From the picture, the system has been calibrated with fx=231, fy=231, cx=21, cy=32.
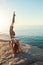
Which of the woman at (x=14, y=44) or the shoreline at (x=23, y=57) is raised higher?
the woman at (x=14, y=44)

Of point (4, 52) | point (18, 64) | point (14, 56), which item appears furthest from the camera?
point (4, 52)

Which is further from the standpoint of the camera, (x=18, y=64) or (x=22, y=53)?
(x=22, y=53)

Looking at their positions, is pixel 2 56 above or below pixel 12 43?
below

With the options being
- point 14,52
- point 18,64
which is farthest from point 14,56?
point 18,64

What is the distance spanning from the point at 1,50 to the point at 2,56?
161cm

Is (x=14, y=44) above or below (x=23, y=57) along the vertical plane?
above

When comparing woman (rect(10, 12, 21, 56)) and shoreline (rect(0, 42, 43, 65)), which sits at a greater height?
woman (rect(10, 12, 21, 56))

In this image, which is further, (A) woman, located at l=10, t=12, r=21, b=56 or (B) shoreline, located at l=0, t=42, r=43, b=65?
(A) woman, located at l=10, t=12, r=21, b=56

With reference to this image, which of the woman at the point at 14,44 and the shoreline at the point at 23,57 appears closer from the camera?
the shoreline at the point at 23,57

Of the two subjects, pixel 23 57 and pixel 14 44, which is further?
pixel 14 44

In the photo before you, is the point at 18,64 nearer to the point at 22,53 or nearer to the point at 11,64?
the point at 11,64

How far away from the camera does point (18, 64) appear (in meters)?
17.6

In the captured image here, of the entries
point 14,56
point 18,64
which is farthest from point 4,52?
point 18,64

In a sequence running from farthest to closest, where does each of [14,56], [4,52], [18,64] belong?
[4,52] < [14,56] < [18,64]
